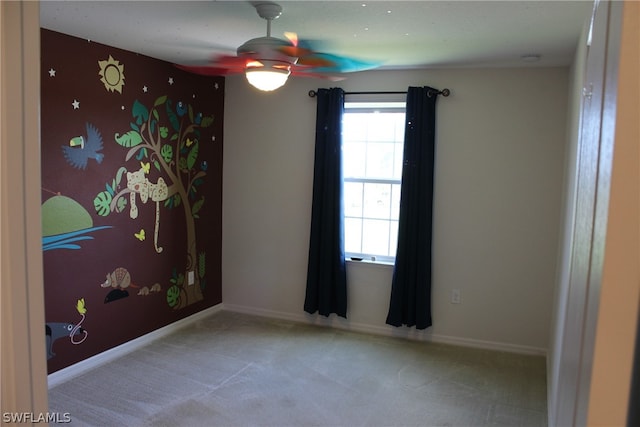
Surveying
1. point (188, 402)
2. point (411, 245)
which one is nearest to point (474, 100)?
point (411, 245)

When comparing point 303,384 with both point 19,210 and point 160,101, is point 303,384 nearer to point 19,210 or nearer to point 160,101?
point 160,101

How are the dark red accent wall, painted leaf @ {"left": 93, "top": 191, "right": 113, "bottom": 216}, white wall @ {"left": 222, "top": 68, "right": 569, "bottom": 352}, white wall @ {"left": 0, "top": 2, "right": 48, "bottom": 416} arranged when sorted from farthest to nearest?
white wall @ {"left": 222, "top": 68, "right": 569, "bottom": 352} < painted leaf @ {"left": 93, "top": 191, "right": 113, "bottom": 216} < the dark red accent wall < white wall @ {"left": 0, "top": 2, "right": 48, "bottom": 416}

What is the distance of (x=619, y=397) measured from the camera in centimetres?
45

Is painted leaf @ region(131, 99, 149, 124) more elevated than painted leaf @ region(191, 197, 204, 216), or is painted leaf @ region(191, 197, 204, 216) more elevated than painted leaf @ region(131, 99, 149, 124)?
painted leaf @ region(131, 99, 149, 124)

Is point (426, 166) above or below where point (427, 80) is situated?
below

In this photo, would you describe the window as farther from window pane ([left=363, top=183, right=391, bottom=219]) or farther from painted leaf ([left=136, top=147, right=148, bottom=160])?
painted leaf ([left=136, top=147, right=148, bottom=160])

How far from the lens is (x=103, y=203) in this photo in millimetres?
3609

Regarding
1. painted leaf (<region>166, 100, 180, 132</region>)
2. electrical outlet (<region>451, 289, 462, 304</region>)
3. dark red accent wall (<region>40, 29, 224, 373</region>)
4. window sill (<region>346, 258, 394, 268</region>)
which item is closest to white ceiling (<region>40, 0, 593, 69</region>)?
dark red accent wall (<region>40, 29, 224, 373</region>)

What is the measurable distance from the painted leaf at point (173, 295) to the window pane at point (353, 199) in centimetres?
163

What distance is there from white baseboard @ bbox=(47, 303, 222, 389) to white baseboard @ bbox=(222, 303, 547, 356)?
19.7 inches

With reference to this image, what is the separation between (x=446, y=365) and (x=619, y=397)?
11.8ft

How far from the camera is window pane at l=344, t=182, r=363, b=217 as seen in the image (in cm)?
460

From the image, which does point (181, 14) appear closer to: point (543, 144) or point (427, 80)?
point (427, 80)

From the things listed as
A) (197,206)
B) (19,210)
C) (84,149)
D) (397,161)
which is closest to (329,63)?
(84,149)
